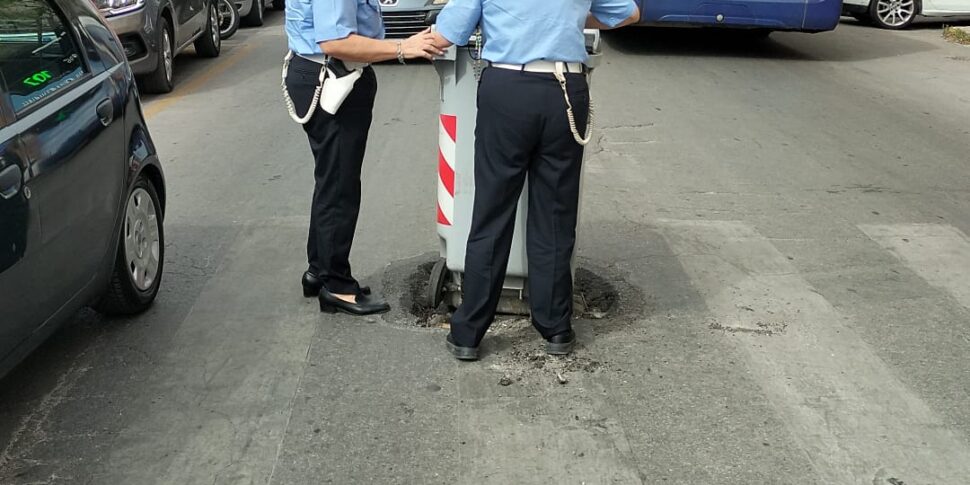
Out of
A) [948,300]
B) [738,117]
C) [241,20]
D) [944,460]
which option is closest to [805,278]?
[948,300]

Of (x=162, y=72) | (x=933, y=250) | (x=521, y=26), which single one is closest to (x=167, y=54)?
(x=162, y=72)

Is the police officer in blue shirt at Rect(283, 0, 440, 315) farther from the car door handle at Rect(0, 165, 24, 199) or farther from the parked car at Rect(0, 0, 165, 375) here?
the car door handle at Rect(0, 165, 24, 199)

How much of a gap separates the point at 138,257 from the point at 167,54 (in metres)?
6.18

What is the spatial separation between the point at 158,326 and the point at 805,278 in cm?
319

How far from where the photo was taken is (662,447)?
357cm

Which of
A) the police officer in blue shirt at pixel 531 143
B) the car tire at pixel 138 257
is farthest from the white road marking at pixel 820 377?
the car tire at pixel 138 257

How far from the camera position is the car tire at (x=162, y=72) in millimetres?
9969

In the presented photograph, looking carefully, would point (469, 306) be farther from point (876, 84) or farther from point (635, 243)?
point (876, 84)

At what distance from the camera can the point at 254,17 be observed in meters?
15.5

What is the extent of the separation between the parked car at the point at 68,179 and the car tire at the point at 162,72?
209 inches

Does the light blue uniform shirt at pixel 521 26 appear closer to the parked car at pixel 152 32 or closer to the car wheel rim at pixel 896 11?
the parked car at pixel 152 32

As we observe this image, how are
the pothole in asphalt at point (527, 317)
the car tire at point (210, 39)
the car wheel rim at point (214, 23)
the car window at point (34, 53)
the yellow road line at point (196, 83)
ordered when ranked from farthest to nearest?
the car wheel rim at point (214, 23) < the car tire at point (210, 39) < the yellow road line at point (196, 83) < the pothole in asphalt at point (527, 317) < the car window at point (34, 53)

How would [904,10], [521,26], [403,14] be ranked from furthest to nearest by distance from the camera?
[904,10] → [403,14] → [521,26]

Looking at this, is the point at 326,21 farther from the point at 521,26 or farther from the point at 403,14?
the point at 403,14
